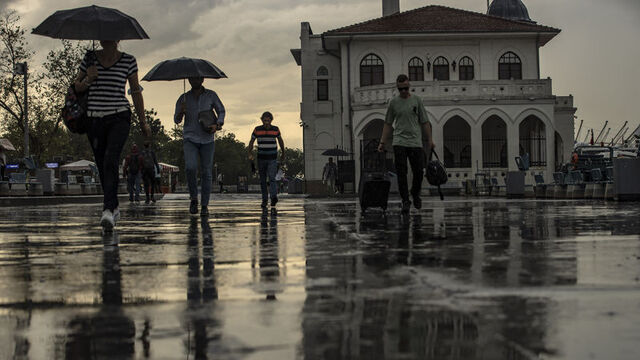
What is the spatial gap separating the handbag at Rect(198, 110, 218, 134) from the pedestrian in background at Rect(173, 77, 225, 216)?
0.02 m

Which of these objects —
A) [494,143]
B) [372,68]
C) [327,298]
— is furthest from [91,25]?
[372,68]

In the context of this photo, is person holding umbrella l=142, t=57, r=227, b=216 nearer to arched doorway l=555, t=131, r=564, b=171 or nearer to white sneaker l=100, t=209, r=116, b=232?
white sneaker l=100, t=209, r=116, b=232

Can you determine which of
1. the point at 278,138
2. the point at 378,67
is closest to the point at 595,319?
the point at 278,138

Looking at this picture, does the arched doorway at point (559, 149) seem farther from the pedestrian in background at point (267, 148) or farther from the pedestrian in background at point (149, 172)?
the pedestrian in background at point (267, 148)

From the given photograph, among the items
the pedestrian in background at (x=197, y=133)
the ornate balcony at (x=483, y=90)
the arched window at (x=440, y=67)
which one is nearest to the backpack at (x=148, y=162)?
the pedestrian in background at (x=197, y=133)

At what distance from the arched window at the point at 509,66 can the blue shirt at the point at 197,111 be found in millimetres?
42114

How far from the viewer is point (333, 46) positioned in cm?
5412

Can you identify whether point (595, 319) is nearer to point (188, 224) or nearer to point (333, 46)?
point (188, 224)

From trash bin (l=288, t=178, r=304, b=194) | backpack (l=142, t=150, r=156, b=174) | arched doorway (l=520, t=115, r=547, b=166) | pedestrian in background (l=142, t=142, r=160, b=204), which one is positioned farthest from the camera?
trash bin (l=288, t=178, r=304, b=194)

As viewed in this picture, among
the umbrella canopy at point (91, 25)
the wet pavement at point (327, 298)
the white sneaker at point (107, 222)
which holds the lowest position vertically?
the wet pavement at point (327, 298)

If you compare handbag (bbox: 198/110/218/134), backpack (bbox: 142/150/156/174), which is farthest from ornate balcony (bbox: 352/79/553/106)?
handbag (bbox: 198/110/218/134)

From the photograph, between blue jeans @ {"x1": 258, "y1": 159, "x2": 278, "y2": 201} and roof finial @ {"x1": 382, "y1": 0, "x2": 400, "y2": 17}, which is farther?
roof finial @ {"x1": 382, "y1": 0, "x2": 400, "y2": 17}

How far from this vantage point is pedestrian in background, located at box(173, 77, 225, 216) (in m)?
12.6

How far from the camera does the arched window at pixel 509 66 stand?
52656 millimetres
